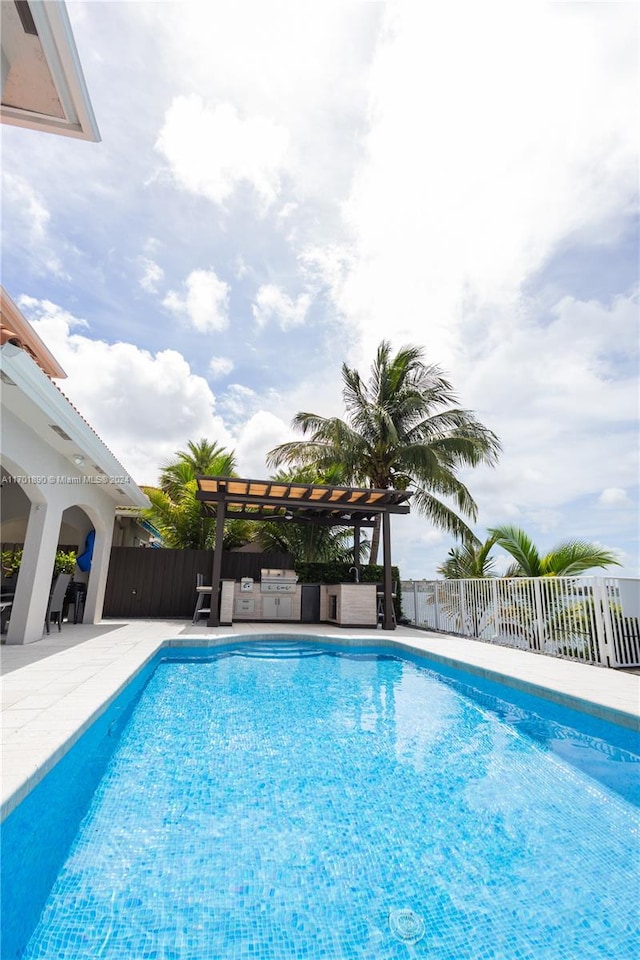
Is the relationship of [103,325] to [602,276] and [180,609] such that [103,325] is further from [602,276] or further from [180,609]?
[602,276]

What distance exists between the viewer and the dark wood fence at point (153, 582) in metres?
12.8

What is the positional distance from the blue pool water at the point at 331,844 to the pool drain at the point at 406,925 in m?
0.01

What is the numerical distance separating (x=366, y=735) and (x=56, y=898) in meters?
2.90

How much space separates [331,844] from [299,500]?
999 centimetres

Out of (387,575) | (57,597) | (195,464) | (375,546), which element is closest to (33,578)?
(57,597)

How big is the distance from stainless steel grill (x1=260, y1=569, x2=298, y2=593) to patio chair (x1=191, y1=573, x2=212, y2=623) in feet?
5.09

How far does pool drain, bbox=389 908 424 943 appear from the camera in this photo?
6.19 ft

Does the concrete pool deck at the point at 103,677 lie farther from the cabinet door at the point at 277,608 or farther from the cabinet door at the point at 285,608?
the cabinet door at the point at 285,608

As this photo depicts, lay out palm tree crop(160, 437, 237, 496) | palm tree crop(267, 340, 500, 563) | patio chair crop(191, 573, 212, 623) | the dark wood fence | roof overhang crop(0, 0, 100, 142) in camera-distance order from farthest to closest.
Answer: palm tree crop(160, 437, 237, 496) < palm tree crop(267, 340, 500, 563) < the dark wood fence < patio chair crop(191, 573, 212, 623) < roof overhang crop(0, 0, 100, 142)

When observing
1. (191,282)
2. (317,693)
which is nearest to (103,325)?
(191,282)

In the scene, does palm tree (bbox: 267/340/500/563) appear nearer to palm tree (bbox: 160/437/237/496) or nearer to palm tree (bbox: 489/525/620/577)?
palm tree (bbox: 160/437/237/496)

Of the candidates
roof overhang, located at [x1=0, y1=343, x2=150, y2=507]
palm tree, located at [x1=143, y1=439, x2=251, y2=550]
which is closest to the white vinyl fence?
palm tree, located at [x1=143, y1=439, x2=251, y2=550]

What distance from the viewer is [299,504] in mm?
12258

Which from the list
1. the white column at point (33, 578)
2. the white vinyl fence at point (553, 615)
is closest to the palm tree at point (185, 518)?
the white column at point (33, 578)
